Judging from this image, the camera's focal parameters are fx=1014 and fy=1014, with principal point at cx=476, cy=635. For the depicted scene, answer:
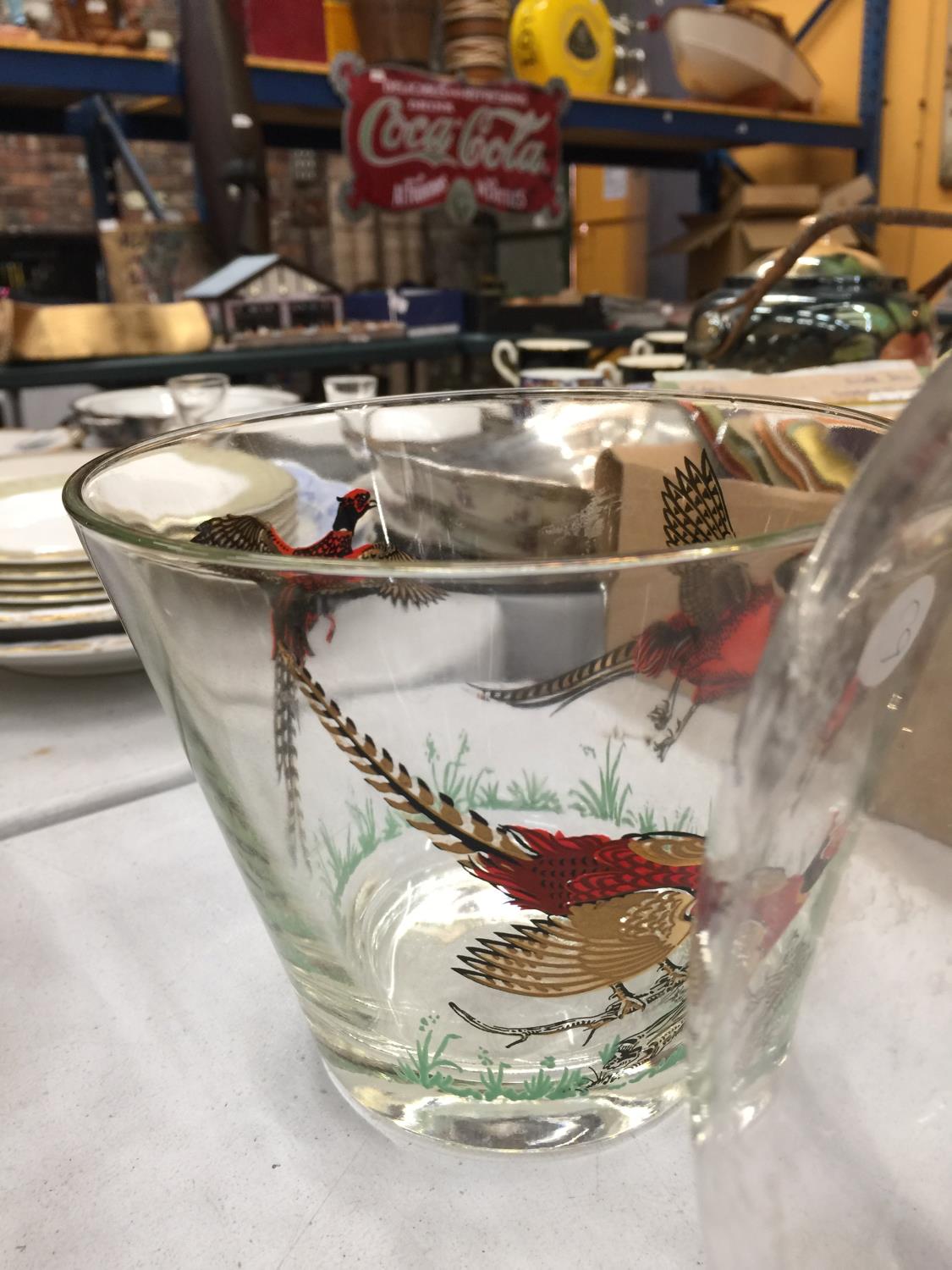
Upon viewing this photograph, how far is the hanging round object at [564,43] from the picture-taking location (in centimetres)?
188

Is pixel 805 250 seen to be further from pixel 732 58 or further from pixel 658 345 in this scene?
pixel 732 58

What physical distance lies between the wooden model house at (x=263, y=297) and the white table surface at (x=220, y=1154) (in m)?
1.35

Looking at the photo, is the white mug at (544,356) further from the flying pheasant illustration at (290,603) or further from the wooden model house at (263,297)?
the flying pheasant illustration at (290,603)

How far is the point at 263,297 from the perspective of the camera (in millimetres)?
1523

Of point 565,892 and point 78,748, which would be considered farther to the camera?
point 78,748

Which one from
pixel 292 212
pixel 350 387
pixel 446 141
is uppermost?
pixel 292 212

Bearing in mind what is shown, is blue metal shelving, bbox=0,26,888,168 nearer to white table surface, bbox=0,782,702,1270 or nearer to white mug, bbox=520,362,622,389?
white mug, bbox=520,362,622,389

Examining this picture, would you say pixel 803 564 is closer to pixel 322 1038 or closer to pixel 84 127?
pixel 322 1038

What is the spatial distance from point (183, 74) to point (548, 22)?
78 cm

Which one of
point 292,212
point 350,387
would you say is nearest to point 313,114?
point 350,387

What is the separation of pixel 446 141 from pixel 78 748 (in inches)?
62.6

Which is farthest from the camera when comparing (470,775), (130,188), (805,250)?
(130,188)

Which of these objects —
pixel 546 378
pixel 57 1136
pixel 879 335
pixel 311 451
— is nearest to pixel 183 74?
pixel 546 378

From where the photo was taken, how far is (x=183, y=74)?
4.71 feet
